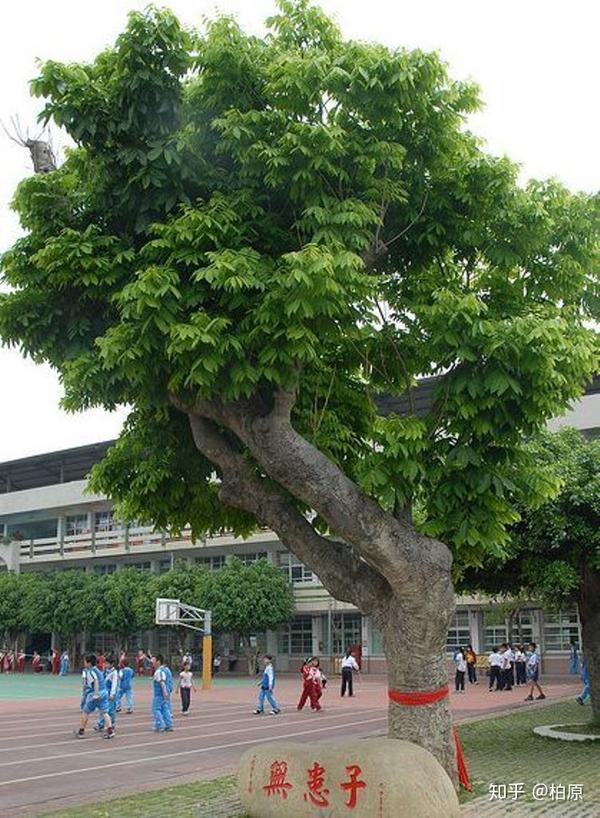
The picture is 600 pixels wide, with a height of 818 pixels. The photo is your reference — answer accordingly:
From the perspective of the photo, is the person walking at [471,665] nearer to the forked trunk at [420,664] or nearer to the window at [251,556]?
the window at [251,556]

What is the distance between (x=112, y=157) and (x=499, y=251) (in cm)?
390

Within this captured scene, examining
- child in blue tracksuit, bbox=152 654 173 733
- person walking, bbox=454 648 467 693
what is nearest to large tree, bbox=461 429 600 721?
child in blue tracksuit, bbox=152 654 173 733

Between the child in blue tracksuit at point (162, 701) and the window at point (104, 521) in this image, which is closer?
the child in blue tracksuit at point (162, 701)

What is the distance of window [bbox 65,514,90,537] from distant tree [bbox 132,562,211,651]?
38.3 ft

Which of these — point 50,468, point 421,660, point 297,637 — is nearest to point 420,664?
point 421,660

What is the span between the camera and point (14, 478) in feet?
193

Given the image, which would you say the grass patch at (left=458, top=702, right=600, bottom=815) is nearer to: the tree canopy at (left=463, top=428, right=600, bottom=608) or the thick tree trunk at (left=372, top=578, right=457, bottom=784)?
the thick tree trunk at (left=372, top=578, right=457, bottom=784)

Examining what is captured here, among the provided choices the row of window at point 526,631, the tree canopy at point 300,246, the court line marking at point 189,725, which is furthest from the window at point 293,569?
the tree canopy at point 300,246

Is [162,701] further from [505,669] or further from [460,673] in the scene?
[505,669]

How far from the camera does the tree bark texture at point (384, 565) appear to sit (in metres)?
8.82

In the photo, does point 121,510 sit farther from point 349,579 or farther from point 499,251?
point 499,251

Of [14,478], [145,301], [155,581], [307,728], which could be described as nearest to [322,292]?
[145,301]

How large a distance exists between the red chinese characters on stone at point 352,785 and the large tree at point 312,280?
107 centimetres

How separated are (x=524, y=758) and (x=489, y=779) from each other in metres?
2.21
